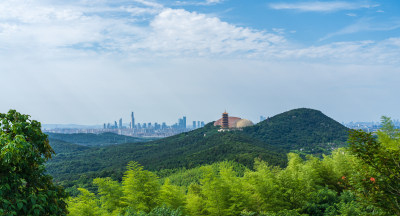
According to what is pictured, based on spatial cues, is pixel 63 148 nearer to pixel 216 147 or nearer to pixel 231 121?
pixel 231 121


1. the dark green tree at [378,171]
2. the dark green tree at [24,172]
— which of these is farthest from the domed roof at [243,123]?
the dark green tree at [24,172]

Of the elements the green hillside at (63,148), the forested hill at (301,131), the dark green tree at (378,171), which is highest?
the dark green tree at (378,171)

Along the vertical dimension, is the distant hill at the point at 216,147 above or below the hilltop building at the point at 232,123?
below

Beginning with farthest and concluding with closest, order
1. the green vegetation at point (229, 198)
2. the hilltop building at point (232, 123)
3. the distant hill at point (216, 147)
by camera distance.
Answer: the hilltop building at point (232, 123) < the distant hill at point (216, 147) < the green vegetation at point (229, 198)

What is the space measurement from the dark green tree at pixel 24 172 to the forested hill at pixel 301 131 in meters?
73.0

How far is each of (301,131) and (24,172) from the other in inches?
3797

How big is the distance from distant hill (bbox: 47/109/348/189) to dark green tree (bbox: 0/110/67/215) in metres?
34.7

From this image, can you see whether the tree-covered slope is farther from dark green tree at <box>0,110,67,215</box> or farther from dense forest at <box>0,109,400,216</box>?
dark green tree at <box>0,110,67,215</box>

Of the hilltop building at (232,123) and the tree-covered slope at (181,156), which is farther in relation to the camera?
the hilltop building at (232,123)

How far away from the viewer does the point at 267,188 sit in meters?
12.0

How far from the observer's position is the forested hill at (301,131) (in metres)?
80.4

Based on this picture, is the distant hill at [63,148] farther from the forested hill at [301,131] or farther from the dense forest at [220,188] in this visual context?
the dense forest at [220,188]

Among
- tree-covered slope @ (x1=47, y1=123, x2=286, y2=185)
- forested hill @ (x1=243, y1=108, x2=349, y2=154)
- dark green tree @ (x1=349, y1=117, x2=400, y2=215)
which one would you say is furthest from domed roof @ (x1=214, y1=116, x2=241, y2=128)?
dark green tree @ (x1=349, y1=117, x2=400, y2=215)

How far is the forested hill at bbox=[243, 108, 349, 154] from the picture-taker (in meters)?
80.4
